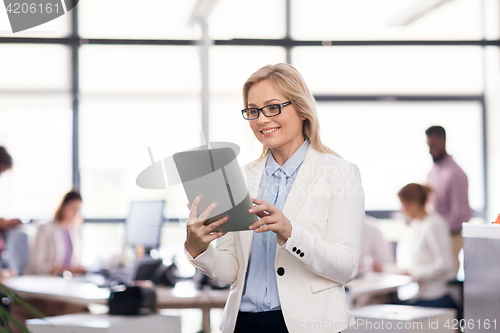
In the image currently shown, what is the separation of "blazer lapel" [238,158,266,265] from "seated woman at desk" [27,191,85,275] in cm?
253

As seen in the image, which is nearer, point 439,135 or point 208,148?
point 208,148

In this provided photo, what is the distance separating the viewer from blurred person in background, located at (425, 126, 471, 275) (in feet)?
13.3

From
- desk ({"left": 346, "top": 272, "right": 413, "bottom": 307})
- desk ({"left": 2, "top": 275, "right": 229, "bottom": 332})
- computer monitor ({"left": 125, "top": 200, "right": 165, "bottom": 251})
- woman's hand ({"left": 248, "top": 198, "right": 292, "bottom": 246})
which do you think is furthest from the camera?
computer monitor ({"left": 125, "top": 200, "right": 165, "bottom": 251})

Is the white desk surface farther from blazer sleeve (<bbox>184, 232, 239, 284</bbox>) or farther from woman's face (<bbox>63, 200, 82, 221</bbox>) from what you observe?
woman's face (<bbox>63, 200, 82, 221</bbox>)

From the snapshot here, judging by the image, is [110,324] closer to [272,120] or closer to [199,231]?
[199,231]

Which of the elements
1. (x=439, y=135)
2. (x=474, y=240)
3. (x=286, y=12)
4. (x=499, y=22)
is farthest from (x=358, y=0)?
(x=474, y=240)

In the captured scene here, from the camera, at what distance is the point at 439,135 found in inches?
164

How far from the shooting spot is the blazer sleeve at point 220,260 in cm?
141

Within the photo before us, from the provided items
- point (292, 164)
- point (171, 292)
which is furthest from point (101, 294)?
point (292, 164)

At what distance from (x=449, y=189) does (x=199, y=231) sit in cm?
324

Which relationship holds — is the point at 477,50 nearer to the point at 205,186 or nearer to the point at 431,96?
the point at 431,96

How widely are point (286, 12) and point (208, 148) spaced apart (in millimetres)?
4971

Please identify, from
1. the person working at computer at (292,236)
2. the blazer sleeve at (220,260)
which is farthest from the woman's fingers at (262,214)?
the blazer sleeve at (220,260)

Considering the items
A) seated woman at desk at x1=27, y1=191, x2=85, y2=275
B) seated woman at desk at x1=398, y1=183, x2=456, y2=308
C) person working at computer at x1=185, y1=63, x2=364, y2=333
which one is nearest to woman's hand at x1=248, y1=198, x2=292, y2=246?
person working at computer at x1=185, y1=63, x2=364, y2=333
